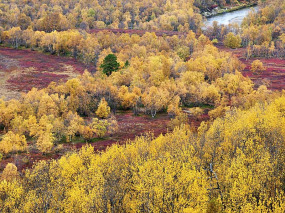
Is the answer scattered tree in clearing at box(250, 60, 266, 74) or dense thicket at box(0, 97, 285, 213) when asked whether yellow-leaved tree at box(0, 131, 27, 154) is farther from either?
scattered tree in clearing at box(250, 60, 266, 74)

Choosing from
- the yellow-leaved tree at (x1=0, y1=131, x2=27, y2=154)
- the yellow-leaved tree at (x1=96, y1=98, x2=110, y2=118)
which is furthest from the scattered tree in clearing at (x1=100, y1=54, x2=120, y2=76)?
the yellow-leaved tree at (x1=0, y1=131, x2=27, y2=154)

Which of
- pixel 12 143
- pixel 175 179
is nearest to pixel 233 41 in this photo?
pixel 12 143

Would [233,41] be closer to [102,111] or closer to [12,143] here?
[102,111]

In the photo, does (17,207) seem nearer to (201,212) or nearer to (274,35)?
(201,212)

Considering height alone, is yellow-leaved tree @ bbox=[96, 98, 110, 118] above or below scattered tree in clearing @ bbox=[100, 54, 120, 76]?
below

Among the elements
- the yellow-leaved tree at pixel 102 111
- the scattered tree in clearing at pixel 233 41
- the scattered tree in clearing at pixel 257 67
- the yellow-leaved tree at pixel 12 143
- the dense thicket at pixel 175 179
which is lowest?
the yellow-leaved tree at pixel 12 143

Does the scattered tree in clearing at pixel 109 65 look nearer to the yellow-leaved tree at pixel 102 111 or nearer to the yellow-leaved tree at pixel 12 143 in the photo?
the yellow-leaved tree at pixel 102 111

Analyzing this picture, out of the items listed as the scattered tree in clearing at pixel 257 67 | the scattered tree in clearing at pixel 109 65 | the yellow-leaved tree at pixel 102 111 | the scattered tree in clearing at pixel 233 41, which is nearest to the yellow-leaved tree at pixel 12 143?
the yellow-leaved tree at pixel 102 111

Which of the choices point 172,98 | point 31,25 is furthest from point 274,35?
point 31,25
